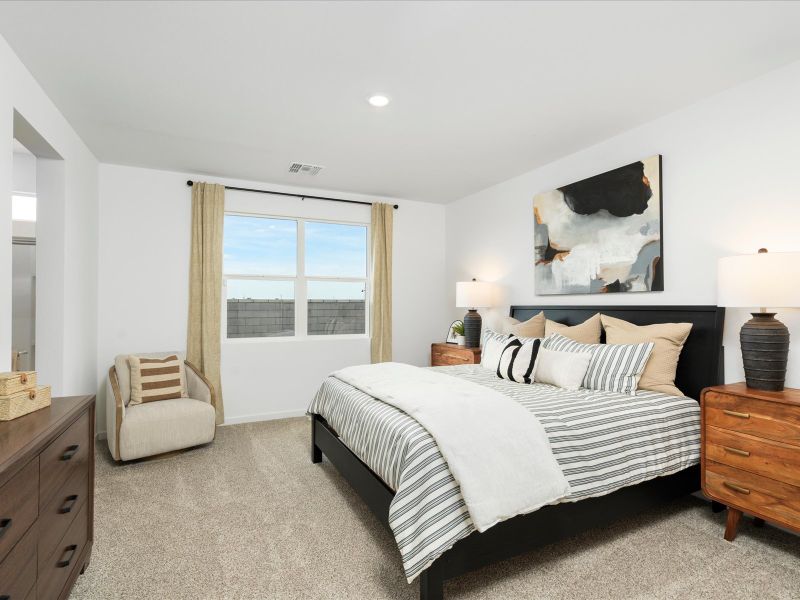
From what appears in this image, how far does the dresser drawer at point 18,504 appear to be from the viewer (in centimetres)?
119

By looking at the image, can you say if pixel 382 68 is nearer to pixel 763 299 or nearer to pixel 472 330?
pixel 763 299

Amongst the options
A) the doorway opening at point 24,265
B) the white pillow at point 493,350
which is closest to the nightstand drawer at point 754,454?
the white pillow at point 493,350

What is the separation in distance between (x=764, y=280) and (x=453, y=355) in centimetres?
285

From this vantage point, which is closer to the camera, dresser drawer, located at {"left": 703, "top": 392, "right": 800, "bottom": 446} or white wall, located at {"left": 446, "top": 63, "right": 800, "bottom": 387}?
dresser drawer, located at {"left": 703, "top": 392, "right": 800, "bottom": 446}

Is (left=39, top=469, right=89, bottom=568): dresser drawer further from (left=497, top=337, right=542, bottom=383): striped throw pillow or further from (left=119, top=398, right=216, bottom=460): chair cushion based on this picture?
(left=497, top=337, right=542, bottom=383): striped throw pillow

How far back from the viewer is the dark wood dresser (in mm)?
1239

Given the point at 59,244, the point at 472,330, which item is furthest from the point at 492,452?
the point at 59,244

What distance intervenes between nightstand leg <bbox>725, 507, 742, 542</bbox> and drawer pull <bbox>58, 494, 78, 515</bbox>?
3122 millimetres

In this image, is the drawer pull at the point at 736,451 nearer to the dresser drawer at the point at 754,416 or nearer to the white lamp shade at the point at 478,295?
the dresser drawer at the point at 754,416

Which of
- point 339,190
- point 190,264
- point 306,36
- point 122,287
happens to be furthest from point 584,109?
point 122,287

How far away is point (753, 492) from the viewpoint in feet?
7.14

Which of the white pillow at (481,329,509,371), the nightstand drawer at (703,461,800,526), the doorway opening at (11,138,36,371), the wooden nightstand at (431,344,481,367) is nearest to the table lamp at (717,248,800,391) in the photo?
the nightstand drawer at (703,461,800,526)

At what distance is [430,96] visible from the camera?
2.74m

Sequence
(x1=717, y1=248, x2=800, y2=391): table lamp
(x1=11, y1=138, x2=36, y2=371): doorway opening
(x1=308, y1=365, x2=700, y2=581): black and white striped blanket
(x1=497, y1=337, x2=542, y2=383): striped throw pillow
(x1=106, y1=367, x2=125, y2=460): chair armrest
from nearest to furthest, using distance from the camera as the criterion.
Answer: (x1=308, y1=365, x2=700, y2=581): black and white striped blanket < (x1=717, y1=248, x2=800, y2=391): table lamp < (x1=497, y1=337, x2=542, y2=383): striped throw pillow < (x1=106, y1=367, x2=125, y2=460): chair armrest < (x1=11, y1=138, x2=36, y2=371): doorway opening
